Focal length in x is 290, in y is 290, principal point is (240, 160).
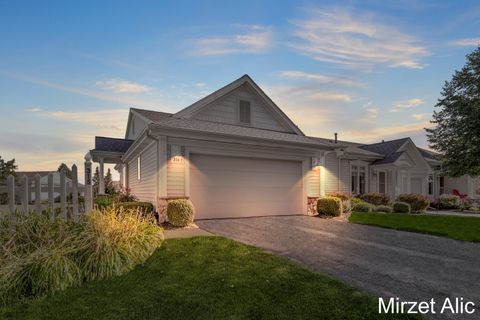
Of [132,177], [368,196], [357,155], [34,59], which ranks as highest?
[34,59]

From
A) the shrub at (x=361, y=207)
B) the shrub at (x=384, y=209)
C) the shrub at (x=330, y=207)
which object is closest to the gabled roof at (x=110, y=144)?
the shrub at (x=330, y=207)

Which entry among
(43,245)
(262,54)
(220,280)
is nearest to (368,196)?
(262,54)

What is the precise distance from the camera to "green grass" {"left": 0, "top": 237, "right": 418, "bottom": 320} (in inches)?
131

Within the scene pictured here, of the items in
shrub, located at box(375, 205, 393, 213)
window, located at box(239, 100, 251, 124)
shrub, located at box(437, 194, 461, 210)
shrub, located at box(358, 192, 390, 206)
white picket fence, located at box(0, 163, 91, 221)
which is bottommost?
shrub, located at box(437, 194, 461, 210)

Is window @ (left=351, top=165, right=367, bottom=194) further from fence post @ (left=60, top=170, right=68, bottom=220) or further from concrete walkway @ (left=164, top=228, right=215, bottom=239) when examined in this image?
fence post @ (left=60, top=170, right=68, bottom=220)

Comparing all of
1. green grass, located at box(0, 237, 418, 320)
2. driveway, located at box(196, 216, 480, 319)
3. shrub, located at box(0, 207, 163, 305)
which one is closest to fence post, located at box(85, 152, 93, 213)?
shrub, located at box(0, 207, 163, 305)

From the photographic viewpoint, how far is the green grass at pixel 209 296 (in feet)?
10.9

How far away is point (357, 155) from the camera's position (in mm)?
20031

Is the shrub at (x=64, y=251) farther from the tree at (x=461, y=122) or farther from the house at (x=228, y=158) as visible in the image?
the tree at (x=461, y=122)

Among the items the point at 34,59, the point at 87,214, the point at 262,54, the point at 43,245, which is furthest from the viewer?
the point at 262,54

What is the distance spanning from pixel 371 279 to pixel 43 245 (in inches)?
211

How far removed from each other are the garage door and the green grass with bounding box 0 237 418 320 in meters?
6.17

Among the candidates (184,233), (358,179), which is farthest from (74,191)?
(358,179)

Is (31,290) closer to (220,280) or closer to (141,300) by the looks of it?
(141,300)
